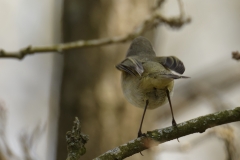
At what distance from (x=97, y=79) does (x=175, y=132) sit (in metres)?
2.49

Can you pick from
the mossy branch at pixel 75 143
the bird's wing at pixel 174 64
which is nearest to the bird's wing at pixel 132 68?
the bird's wing at pixel 174 64

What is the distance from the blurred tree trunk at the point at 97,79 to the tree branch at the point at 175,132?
230cm

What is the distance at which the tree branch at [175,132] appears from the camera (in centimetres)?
174

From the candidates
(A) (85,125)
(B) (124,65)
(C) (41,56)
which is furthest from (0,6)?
(B) (124,65)

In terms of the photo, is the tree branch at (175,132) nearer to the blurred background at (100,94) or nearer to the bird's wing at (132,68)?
the bird's wing at (132,68)

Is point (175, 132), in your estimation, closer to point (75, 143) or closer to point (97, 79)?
point (75, 143)

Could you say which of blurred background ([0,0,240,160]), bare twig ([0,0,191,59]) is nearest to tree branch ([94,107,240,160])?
blurred background ([0,0,240,160])

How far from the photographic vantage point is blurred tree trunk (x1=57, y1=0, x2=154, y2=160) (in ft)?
13.5

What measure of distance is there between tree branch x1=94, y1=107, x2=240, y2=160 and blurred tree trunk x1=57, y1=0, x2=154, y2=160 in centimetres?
230

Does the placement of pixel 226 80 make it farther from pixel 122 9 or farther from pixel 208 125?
pixel 208 125

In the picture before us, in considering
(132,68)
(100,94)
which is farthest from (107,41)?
(100,94)

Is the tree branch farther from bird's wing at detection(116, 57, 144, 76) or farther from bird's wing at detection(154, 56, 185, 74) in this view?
bird's wing at detection(116, 57, 144, 76)

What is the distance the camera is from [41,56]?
27.2 ft

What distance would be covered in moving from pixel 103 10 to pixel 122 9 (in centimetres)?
22
